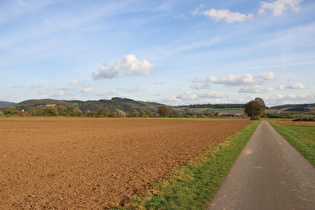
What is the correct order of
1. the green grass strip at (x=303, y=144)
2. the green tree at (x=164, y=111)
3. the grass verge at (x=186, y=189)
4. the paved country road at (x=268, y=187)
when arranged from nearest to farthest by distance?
the paved country road at (x=268, y=187)
the grass verge at (x=186, y=189)
the green grass strip at (x=303, y=144)
the green tree at (x=164, y=111)

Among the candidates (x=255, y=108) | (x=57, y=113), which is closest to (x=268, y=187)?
(x=255, y=108)

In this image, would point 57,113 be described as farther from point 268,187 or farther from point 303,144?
point 268,187

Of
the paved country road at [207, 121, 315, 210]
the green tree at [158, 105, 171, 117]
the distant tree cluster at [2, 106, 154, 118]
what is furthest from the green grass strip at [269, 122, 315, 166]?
the green tree at [158, 105, 171, 117]

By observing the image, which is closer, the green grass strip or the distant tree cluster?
the green grass strip

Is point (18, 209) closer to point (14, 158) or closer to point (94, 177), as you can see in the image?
point (94, 177)

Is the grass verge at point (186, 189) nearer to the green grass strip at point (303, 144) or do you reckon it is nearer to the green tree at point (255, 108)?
the green grass strip at point (303, 144)

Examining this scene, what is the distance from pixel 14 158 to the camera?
1418 centimetres

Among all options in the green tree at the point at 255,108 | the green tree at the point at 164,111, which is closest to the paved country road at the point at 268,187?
the green tree at the point at 255,108

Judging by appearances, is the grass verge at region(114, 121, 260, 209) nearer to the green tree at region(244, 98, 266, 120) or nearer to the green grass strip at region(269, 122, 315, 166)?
the green grass strip at region(269, 122, 315, 166)

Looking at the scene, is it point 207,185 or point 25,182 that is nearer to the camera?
point 207,185

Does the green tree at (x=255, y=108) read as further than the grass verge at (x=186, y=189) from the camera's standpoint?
Yes

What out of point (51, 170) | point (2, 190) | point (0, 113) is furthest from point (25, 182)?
point (0, 113)

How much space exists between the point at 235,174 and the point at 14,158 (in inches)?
476

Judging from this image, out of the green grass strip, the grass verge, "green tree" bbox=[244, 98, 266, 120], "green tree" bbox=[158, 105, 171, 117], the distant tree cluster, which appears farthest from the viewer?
"green tree" bbox=[158, 105, 171, 117]
